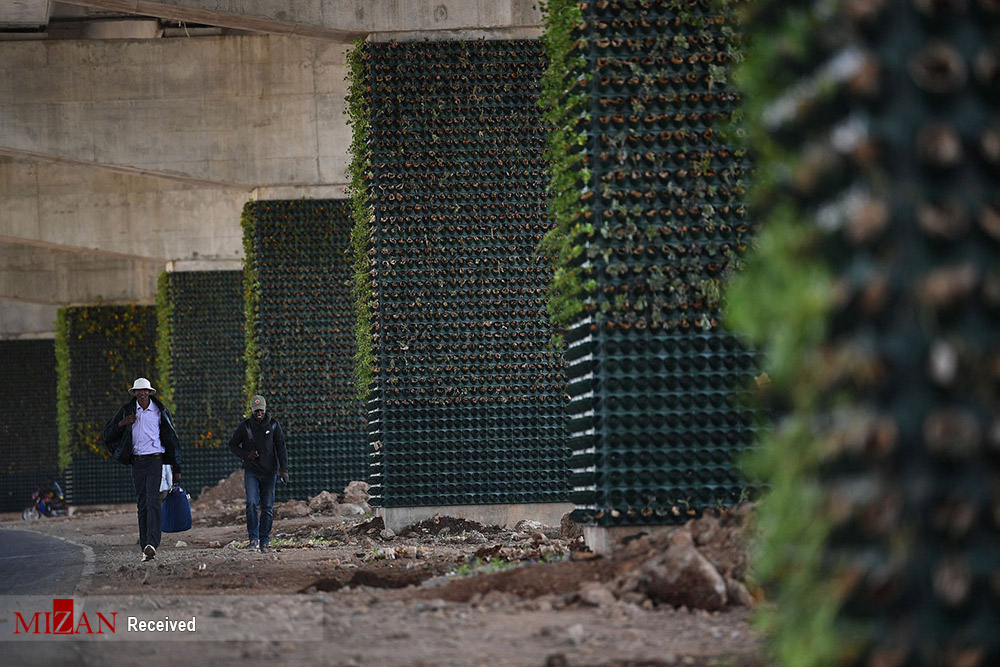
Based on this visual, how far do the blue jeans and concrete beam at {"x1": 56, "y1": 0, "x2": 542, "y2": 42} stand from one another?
5592 millimetres

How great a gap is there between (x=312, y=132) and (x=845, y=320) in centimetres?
1901

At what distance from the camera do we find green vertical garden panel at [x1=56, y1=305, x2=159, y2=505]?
1400 inches

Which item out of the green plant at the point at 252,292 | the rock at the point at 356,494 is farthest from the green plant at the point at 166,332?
the rock at the point at 356,494

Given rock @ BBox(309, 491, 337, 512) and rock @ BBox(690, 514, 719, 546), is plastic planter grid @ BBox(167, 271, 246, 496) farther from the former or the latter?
rock @ BBox(690, 514, 719, 546)

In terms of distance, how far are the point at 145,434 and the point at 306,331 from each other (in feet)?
34.5

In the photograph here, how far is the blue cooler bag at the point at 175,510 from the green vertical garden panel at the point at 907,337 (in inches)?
398

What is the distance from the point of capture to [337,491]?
933 inches

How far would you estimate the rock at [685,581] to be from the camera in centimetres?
720

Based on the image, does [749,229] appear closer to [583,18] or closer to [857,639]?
[583,18]

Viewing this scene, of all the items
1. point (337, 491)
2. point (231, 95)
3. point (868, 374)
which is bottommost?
point (337, 491)

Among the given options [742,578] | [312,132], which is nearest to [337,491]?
[312,132]

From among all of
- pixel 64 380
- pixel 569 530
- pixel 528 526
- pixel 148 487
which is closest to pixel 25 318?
pixel 64 380

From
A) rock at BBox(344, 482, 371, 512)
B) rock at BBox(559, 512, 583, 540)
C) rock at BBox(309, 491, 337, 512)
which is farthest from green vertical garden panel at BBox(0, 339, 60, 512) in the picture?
rock at BBox(559, 512, 583, 540)

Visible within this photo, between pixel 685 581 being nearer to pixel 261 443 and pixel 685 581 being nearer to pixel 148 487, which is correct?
pixel 148 487
